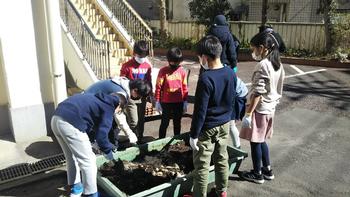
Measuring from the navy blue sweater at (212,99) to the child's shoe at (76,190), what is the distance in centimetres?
134

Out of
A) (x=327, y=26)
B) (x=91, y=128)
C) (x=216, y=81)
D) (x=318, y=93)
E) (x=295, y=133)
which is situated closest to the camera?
(x=216, y=81)

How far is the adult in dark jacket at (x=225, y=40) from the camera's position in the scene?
5154 millimetres

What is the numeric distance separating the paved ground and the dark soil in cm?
63

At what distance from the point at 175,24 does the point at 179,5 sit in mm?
3563

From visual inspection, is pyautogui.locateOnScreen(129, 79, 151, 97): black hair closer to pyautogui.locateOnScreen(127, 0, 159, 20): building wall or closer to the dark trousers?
the dark trousers

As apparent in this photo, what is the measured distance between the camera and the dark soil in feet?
11.7

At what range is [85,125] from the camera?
3.10m

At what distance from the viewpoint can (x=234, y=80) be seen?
10.5ft

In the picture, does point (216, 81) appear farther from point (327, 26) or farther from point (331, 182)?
point (327, 26)

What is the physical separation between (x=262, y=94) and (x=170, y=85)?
1.30 meters

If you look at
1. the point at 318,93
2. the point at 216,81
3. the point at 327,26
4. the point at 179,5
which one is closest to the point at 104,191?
the point at 216,81

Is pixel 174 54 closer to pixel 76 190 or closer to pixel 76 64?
pixel 76 190

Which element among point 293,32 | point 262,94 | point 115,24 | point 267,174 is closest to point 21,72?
point 262,94

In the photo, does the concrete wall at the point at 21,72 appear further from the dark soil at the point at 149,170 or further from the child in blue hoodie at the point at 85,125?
the child in blue hoodie at the point at 85,125
